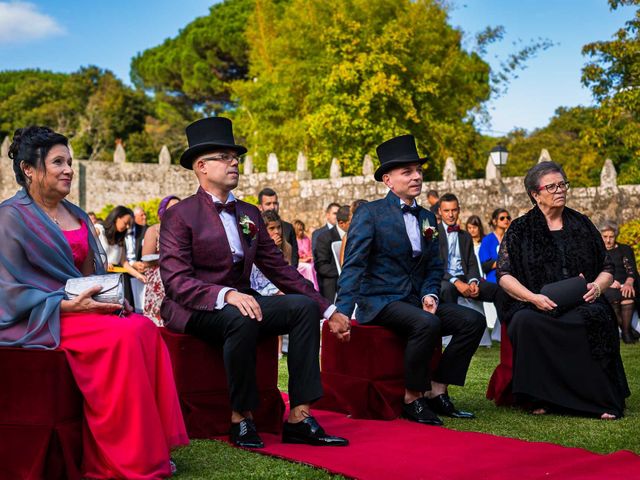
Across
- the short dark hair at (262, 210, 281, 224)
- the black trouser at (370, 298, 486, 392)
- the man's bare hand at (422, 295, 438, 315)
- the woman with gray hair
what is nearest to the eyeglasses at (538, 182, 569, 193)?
the black trouser at (370, 298, 486, 392)

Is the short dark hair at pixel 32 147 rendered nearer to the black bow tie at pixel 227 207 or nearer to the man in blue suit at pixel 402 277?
the black bow tie at pixel 227 207

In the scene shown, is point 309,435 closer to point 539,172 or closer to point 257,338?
point 257,338

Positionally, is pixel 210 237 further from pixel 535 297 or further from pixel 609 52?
pixel 609 52

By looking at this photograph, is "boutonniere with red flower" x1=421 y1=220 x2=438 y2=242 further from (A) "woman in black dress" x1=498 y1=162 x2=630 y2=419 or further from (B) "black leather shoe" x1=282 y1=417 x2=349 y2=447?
(B) "black leather shoe" x1=282 y1=417 x2=349 y2=447

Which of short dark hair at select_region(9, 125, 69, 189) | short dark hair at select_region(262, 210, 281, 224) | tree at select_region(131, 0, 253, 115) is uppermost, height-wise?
tree at select_region(131, 0, 253, 115)

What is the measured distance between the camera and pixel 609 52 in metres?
17.7

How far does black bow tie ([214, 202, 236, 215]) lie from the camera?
578 cm

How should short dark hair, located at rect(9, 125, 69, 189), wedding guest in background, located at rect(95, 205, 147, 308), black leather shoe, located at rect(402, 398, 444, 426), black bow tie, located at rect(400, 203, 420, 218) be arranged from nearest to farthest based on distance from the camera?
short dark hair, located at rect(9, 125, 69, 189)
black leather shoe, located at rect(402, 398, 444, 426)
black bow tie, located at rect(400, 203, 420, 218)
wedding guest in background, located at rect(95, 205, 147, 308)

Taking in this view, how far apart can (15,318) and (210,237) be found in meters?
1.43

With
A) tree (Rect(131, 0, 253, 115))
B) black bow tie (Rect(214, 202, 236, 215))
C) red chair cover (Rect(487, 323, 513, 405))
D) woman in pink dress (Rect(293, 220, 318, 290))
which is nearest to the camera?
black bow tie (Rect(214, 202, 236, 215))

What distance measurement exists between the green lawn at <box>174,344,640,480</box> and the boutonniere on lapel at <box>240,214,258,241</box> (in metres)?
1.35

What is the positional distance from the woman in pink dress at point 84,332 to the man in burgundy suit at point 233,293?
717 millimetres

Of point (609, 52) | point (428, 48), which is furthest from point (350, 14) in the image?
point (609, 52)

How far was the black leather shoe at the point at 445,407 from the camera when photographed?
21.4 feet
